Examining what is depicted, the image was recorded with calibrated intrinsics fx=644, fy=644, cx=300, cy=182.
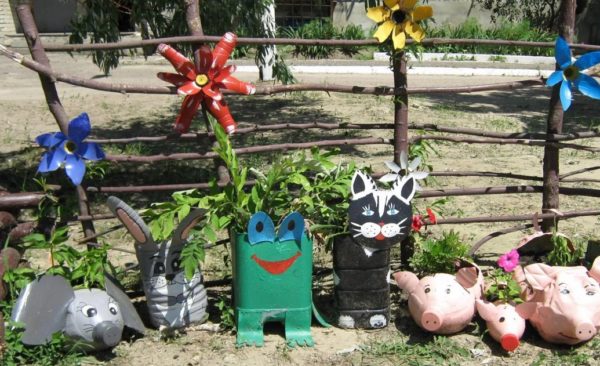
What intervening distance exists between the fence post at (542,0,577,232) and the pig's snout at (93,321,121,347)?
246cm

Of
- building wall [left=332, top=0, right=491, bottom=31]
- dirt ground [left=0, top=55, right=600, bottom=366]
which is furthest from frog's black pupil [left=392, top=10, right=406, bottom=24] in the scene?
building wall [left=332, top=0, right=491, bottom=31]

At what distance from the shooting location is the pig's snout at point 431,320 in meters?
3.02

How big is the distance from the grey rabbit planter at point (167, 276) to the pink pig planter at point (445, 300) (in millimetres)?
1082

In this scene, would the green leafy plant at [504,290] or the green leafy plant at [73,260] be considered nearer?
the green leafy plant at [73,260]

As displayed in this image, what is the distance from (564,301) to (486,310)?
0.35m

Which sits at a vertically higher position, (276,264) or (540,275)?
(276,264)

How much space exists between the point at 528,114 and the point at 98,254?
24.3 ft

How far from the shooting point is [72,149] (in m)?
3.04

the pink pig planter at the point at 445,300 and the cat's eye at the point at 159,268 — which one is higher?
the cat's eye at the point at 159,268

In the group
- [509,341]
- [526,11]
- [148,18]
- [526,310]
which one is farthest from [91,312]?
[526,11]

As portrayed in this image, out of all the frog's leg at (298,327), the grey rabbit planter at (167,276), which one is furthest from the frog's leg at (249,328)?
the grey rabbit planter at (167,276)

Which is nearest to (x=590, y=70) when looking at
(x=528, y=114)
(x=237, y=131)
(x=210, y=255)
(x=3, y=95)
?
(x=237, y=131)

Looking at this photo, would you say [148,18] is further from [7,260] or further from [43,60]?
[7,260]

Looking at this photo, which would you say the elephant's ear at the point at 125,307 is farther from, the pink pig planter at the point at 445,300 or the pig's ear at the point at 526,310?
the pig's ear at the point at 526,310
